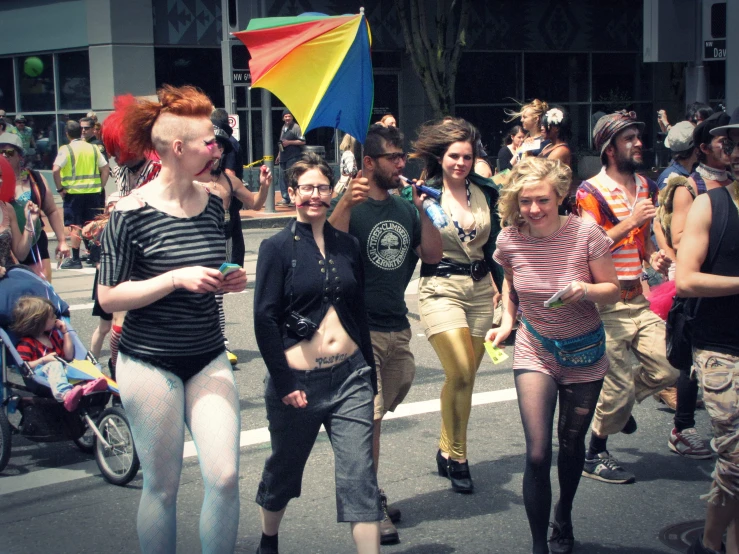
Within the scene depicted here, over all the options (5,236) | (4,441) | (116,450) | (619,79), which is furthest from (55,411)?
(619,79)

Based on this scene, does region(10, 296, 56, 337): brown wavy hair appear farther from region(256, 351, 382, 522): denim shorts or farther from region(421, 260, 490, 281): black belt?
region(256, 351, 382, 522): denim shorts

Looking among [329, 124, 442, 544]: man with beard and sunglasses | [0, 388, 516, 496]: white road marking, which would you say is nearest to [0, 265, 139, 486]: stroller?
[0, 388, 516, 496]: white road marking

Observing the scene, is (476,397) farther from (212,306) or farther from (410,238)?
(212,306)

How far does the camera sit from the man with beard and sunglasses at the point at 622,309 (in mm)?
5578

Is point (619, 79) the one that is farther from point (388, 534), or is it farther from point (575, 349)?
point (388, 534)

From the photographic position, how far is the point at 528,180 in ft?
15.1

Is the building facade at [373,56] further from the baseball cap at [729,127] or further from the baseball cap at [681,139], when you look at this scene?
the baseball cap at [729,127]

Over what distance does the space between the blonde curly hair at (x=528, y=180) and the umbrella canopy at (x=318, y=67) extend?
28.8 inches

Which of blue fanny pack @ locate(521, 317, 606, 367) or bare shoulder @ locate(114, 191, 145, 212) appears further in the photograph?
blue fanny pack @ locate(521, 317, 606, 367)

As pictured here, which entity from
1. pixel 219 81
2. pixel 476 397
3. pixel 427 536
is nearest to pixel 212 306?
pixel 427 536

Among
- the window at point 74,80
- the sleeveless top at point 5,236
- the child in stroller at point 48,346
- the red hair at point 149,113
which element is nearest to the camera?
the red hair at point 149,113

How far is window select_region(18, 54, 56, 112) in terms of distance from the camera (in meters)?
24.4

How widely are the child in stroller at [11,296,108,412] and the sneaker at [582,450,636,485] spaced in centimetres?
283

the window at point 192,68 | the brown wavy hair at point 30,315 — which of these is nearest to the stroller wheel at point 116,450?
the brown wavy hair at point 30,315
